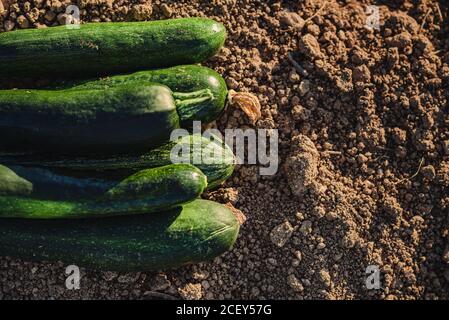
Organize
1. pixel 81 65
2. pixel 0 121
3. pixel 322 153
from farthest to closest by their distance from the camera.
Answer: pixel 322 153
pixel 81 65
pixel 0 121

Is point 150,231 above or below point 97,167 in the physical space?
below

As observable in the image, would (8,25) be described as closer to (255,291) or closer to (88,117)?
(88,117)

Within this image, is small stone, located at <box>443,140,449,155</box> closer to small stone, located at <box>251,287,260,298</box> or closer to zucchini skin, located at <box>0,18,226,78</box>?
small stone, located at <box>251,287,260,298</box>

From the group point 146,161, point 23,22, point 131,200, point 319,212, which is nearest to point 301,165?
point 319,212

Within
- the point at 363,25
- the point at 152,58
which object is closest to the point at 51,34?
the point at 152,58

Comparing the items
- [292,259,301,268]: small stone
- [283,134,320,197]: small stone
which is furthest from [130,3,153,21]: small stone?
[292,259,301,268]: small stone

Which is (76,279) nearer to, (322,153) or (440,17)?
(322,153)

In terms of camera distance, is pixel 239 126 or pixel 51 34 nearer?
pixel 51 34
